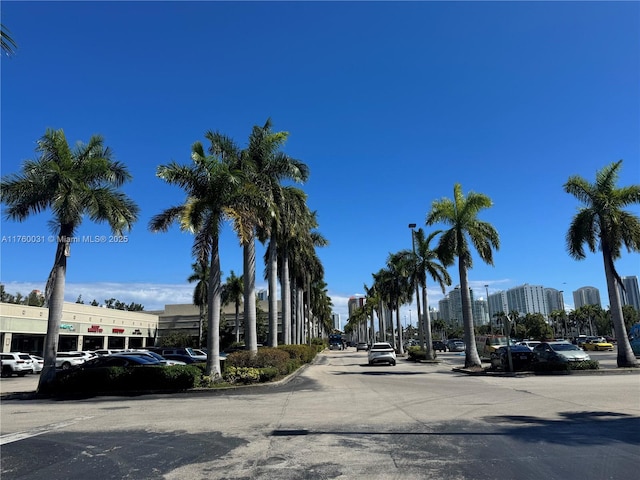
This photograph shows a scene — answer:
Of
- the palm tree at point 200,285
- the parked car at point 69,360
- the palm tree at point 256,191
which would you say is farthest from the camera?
the palm tree at point 200,285

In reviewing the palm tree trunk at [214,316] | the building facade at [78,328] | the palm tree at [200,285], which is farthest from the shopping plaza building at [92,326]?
the palm tree trunk at [214,316]

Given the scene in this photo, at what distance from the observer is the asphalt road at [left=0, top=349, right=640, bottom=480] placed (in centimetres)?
655

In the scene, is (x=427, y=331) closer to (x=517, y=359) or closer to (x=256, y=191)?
(x=517, y=359)

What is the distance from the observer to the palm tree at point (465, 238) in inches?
1108

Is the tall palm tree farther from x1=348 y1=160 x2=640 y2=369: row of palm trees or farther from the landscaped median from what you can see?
the landscaped median

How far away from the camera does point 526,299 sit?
14038 cm

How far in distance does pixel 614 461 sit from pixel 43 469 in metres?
8.33

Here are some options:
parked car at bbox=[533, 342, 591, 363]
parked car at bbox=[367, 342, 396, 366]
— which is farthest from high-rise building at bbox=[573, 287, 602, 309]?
parked car at bbox=[533, 342, 591, 363]

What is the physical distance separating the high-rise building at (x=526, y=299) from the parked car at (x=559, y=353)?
4844 inches

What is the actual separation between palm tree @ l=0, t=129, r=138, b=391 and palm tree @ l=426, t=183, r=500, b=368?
58.4 ft

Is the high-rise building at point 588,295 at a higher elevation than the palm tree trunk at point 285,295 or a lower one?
higher

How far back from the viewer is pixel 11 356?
3262cm

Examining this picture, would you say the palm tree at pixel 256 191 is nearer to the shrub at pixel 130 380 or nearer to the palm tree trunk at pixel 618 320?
the shrub at pixel 130 380

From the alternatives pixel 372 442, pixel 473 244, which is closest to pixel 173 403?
pixel 372 442
